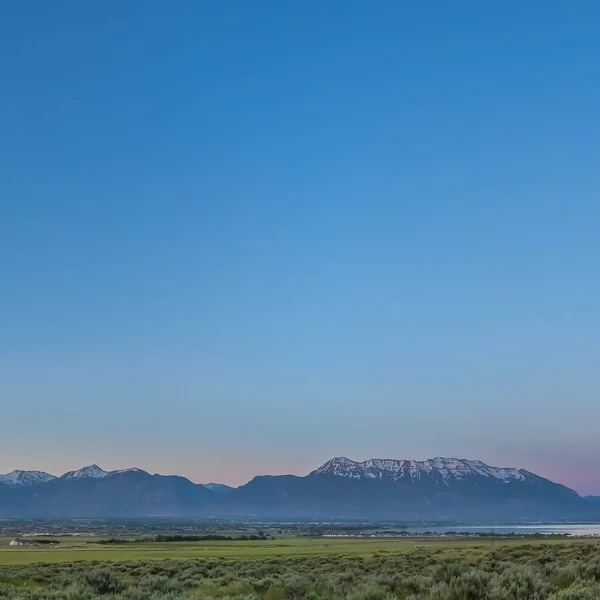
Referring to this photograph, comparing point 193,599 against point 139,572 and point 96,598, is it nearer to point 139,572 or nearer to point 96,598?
point 96,598

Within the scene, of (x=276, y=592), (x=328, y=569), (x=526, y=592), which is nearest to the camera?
(x=526, y=592)

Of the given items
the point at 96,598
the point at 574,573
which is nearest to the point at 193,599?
the point at 96,598

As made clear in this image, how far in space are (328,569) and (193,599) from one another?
1562 cm

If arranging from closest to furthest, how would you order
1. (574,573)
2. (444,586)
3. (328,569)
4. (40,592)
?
(444,586), (40,592), (574,573), (328,569)

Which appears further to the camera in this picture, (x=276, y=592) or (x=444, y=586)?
(x=276, y=592)

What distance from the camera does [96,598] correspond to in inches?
543

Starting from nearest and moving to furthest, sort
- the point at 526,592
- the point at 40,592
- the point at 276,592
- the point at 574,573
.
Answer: the point at 526,592 < the point at 40,592 < the point at 574,573 < the point at 276,592

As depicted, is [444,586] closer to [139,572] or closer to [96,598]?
[96,598]

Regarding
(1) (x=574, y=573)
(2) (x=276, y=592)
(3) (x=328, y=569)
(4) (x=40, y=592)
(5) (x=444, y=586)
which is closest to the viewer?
(5) (x=444, y=586)

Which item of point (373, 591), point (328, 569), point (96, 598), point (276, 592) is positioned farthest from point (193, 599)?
point (328, 569)

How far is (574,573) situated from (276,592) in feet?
24.1

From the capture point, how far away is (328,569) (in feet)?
89.6

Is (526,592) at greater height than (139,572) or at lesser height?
greater

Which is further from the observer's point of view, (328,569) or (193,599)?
(328,569)
